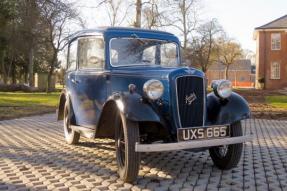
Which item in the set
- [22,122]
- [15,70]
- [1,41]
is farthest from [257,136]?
[15,70]

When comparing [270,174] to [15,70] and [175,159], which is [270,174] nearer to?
[175,159]

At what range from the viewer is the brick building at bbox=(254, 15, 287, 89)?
162 feet

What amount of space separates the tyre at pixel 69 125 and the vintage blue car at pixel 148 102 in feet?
1.58

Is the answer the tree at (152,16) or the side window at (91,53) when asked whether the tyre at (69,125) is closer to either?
the side window at (91,53)

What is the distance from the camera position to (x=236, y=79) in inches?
3873

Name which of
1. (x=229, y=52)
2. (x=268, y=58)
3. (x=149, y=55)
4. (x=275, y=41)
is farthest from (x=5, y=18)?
(x=229, y=52)

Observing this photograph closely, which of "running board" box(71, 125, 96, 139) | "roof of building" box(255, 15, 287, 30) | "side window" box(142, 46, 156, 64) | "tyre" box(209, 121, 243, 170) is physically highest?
"roof of building" box(255, 15, 287, 30)

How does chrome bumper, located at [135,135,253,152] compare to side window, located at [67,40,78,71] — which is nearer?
chrome bumper, located at [135,135,253,152]

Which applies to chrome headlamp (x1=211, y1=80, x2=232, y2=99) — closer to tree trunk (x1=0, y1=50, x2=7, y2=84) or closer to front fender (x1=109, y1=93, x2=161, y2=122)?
front fender (x1=109, y1=93, x2=161, y2=122)

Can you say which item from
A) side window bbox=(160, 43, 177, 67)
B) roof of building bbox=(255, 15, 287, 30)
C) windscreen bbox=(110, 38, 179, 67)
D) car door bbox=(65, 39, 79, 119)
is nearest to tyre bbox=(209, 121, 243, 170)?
windscreen bbox=(110, 38, 179, 67)

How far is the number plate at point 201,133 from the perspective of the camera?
5.71 meters

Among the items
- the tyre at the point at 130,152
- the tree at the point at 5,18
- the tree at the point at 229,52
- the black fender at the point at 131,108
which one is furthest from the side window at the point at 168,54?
the tree at the point at 229,52

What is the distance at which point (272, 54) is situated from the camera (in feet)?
165

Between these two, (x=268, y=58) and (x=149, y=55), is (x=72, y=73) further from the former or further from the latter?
(x=268, y=58)
